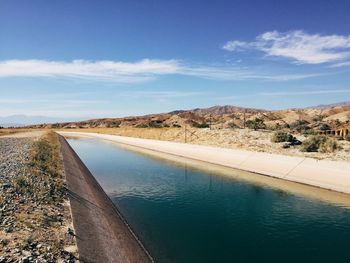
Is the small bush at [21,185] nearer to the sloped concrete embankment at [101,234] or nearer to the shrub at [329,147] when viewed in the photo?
the sloped concrete embankment at [101,234]

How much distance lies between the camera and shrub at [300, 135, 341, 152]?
1710 inches

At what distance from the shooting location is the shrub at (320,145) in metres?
43.4

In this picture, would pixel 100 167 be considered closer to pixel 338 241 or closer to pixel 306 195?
pixel 306 195

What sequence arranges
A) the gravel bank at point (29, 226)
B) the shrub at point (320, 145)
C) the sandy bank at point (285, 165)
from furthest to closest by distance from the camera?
the shrub at point (320, 145), the sandy bank at point (285, 165), the gravel bank at point (29, 226)

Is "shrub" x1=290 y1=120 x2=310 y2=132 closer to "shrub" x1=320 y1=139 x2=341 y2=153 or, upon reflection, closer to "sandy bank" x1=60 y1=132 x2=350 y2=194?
"shrub" x1=320 y1=139 x2=341 y2=153

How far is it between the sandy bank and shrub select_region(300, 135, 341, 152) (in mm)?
7080

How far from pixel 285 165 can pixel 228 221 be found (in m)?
18.9

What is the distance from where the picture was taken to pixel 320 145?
44.9m

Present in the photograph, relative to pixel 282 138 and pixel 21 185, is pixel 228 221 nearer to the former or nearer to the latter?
pixel 21 185

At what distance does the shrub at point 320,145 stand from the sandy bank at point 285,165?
708 cm

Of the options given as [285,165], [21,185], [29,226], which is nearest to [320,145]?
[285,165]

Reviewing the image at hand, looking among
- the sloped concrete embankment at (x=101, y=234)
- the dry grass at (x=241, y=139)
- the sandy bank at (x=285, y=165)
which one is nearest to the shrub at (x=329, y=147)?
the dry grass at (x=241, y=139)

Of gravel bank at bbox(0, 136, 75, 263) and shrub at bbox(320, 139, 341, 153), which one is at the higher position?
shrub at bbox(320, 139, 341, 153)

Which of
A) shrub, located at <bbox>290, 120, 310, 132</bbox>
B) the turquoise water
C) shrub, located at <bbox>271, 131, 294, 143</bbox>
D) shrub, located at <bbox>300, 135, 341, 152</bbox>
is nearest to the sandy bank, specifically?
the turquoise water
